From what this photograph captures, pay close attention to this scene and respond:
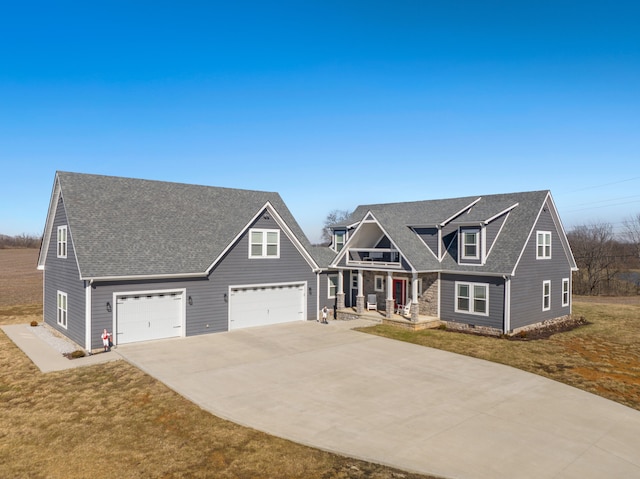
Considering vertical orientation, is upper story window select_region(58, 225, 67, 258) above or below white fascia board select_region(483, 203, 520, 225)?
below

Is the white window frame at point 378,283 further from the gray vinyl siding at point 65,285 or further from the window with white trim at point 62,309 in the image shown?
the window with white trim at point 62,309

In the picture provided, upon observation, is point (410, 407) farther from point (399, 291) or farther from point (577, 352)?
point (399, 291)

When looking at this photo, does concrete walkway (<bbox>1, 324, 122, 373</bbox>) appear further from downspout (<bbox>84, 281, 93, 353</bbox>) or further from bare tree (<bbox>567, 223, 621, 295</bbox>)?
bare tree (<bbox>567, 223, 621, 295</bbox>)

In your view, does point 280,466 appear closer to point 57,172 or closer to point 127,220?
point 127,220

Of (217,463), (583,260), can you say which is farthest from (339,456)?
(583,260)

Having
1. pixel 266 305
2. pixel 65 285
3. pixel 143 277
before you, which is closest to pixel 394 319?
pixel 266 305

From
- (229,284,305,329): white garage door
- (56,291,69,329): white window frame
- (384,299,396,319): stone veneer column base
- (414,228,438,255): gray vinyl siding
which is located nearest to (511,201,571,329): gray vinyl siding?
(414,228,438,255): gray vinyl siding
